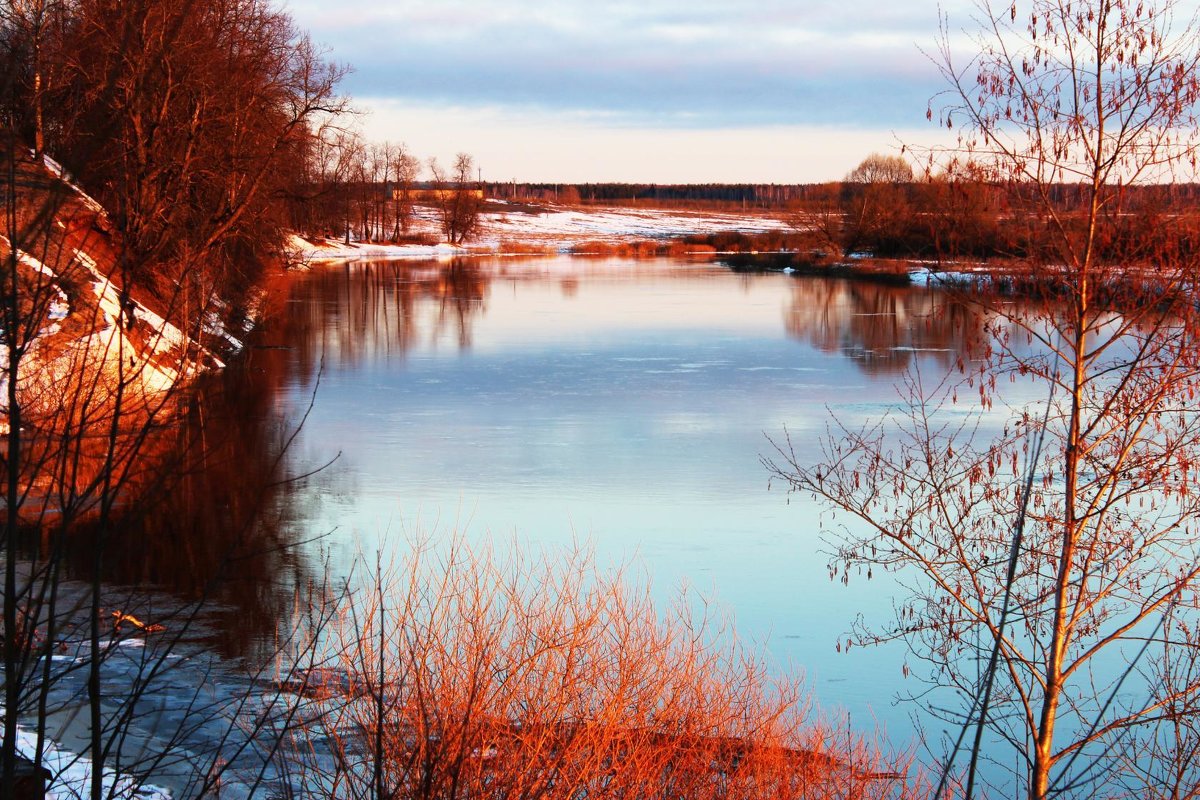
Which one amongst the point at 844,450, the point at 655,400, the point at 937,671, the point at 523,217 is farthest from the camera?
the point at 523,217

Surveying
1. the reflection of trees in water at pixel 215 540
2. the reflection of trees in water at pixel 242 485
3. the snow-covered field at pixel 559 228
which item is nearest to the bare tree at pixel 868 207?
the reflection of trees in water at pixel 242 485

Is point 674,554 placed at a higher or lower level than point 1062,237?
lower

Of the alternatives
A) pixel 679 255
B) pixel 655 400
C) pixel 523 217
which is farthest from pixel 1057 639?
pixel 523 217

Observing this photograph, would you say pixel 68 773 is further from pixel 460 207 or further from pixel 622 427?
pixel 460 207

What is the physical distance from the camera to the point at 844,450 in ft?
47.7

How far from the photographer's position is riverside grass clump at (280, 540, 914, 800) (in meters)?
5.40

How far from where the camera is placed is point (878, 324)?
1132 inches

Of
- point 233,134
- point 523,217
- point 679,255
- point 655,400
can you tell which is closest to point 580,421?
point 655,400

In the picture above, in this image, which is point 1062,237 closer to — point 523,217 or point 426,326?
point 426,326

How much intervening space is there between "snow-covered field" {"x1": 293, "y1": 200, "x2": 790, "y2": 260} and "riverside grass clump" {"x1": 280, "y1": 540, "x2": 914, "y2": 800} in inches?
2148

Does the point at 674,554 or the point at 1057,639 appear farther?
the point at 674,554

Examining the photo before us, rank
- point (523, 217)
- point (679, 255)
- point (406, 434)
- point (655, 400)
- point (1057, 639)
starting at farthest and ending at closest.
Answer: point (523, 217), point (679, 255), point (655, 400), point (406, 434), point (1057, 639)

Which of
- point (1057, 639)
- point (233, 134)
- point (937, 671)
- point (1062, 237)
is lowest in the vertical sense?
point (937, 671)

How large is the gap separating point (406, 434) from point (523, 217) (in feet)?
324
